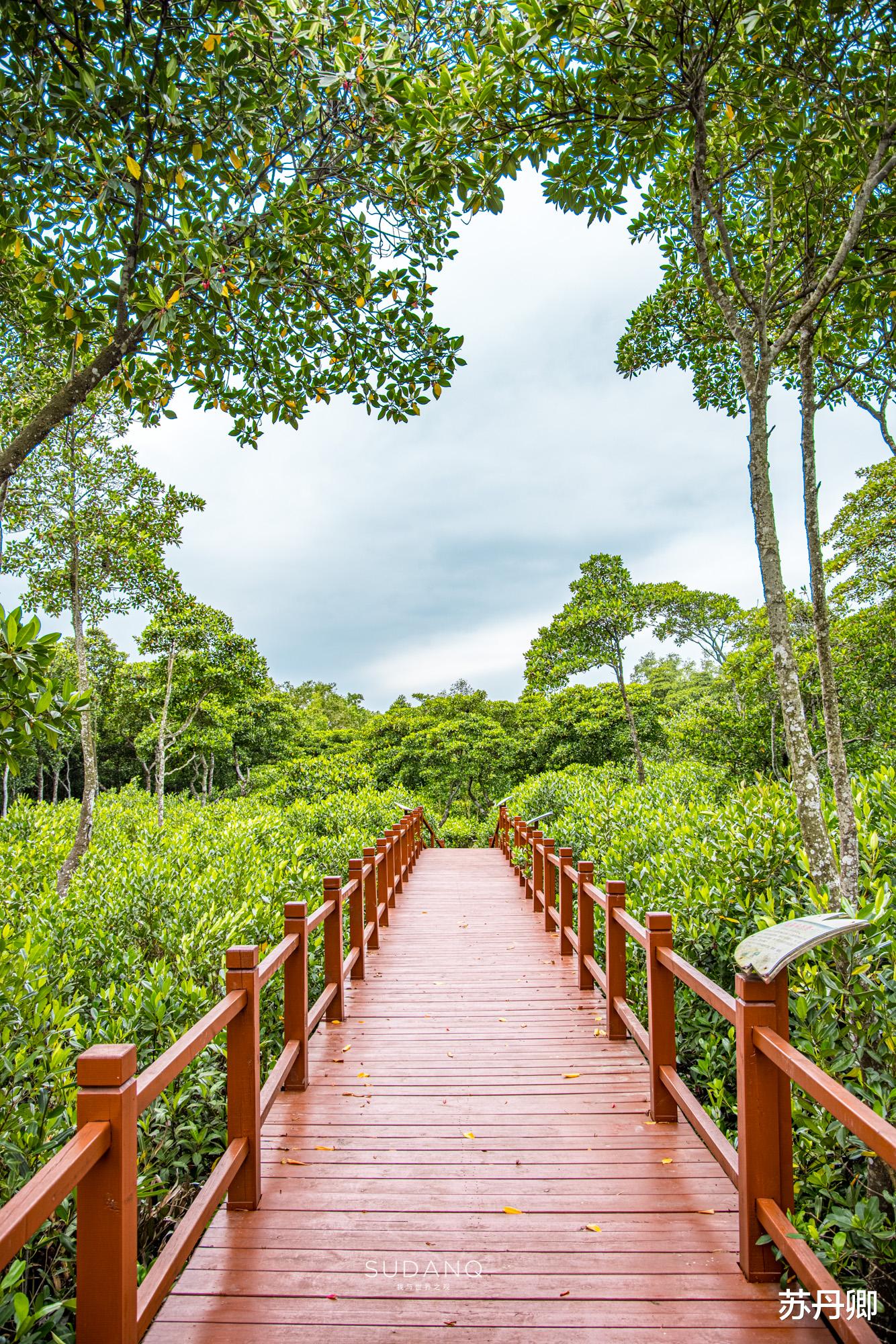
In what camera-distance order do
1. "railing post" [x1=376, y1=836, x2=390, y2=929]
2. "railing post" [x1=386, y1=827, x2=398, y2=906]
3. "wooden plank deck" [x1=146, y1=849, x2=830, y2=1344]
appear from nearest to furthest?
"wooden plank deck" [x1=146, y1=849, x2=830, y2=1344] < "railing post" [x1=376, y1=836, x2=390, y2=929] < "railing post" [x1=386, y1=827, x2=398, y2=906]

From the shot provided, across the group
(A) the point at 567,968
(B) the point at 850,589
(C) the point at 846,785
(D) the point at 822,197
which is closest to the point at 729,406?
(D) the point at 822,197

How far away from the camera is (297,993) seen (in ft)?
11.2

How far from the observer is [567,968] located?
18.4 feet

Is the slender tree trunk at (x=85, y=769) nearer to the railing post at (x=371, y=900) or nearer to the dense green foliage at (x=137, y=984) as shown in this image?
the dense green foliage at (x=137, y=984)

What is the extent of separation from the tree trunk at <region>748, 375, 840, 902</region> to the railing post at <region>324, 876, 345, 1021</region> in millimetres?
2697

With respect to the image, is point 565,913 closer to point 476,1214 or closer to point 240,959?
point 476,1214

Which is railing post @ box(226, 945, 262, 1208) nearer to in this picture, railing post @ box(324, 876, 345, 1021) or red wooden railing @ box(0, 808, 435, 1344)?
red wooden railing @ box(0, 808, 435, 1344)

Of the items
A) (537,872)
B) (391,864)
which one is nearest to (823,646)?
(537,872)

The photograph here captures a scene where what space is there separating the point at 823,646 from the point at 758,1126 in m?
2.32

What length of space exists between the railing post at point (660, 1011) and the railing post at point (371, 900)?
320cm

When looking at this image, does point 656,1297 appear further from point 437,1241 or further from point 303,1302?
point 303,1302

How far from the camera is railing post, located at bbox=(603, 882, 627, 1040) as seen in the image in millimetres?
3852

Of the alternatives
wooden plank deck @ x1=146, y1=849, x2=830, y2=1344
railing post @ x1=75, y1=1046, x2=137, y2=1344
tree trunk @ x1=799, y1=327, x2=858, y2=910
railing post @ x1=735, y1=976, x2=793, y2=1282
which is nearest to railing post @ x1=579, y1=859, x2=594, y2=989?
wooden plank deck @ x1=146, y1=849, x2=830, y2=1344

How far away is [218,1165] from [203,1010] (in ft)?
6.23
